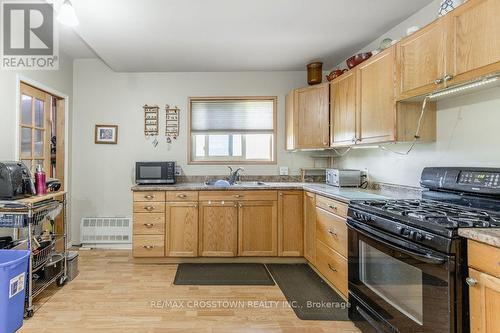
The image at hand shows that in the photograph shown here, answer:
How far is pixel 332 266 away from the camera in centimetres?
256

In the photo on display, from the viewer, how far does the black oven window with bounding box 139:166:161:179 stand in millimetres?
3562

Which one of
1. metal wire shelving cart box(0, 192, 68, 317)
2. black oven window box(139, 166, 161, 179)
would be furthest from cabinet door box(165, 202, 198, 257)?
metal wire shelving cart box(0, 192, 68, 317)

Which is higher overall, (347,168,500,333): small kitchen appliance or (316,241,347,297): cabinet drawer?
(347,168,500,333): small kitchen appliance

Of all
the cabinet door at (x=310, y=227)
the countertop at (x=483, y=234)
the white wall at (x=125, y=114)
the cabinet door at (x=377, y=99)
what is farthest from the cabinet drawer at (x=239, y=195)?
the countertop at (x=483, y=234)

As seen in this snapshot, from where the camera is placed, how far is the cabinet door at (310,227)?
3.00 meters

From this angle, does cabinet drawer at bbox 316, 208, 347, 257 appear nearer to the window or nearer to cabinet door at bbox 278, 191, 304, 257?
cabinet door at bbox 278, 191, 304, 257

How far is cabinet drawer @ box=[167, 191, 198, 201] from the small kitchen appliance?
1.82 meters

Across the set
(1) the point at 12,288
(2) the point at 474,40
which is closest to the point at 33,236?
(1) the point at 12,288

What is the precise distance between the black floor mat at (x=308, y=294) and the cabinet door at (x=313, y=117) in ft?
4.75

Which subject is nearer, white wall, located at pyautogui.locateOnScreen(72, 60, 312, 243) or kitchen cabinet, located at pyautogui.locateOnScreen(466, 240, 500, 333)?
kitchen cabinet, located at pyautogui.locateOnScreen(466, 240, 500, 333)

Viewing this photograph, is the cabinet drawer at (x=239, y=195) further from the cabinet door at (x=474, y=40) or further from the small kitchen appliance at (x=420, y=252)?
the cabinet door at (x=474, y=40)

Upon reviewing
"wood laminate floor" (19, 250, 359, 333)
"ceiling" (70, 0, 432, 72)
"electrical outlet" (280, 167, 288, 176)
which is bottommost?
"wood laminate floor" (19, 250, 359, 333)

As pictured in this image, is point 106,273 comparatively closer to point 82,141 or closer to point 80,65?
point 82,141

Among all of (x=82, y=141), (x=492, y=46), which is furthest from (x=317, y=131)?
(x=82, y=141)
